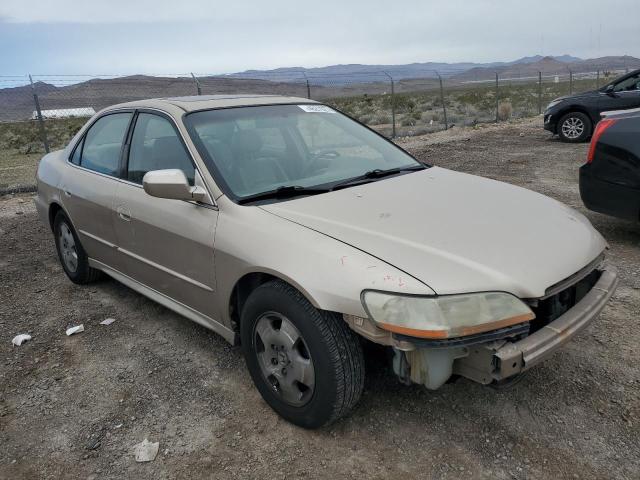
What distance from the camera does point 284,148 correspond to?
11.4 ft

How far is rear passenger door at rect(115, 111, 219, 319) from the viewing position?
3043mm

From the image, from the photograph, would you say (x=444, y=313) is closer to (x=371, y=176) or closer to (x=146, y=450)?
(x=371, y=176)

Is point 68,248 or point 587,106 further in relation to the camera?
point 587,106

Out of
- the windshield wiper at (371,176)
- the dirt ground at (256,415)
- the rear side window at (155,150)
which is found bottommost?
the dirt ground at (256,415)

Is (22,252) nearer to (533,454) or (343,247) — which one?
(343,247)

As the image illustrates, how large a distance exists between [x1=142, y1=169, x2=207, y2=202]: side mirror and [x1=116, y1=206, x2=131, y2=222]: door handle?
2.34 ft

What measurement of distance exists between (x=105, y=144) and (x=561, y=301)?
11.3 ft

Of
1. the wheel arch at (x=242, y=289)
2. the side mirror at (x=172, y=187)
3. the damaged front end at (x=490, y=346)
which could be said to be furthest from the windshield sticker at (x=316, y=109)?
the damaged front end at (x=490, y=346)

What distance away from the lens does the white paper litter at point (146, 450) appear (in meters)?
2.57

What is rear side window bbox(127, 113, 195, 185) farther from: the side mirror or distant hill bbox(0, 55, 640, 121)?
distant hill bbox(0, 55, 640, 121)

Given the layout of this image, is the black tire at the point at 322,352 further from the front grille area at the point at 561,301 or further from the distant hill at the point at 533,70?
the distant hill at the point at 533,70

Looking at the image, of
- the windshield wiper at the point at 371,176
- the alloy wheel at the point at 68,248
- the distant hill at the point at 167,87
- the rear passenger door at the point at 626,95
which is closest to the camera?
the windshield wiper at the point at 371,176

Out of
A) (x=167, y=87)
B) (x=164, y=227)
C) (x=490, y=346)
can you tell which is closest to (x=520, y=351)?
(x=490, y=346)

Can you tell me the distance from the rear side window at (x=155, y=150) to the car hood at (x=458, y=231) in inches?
31.9
